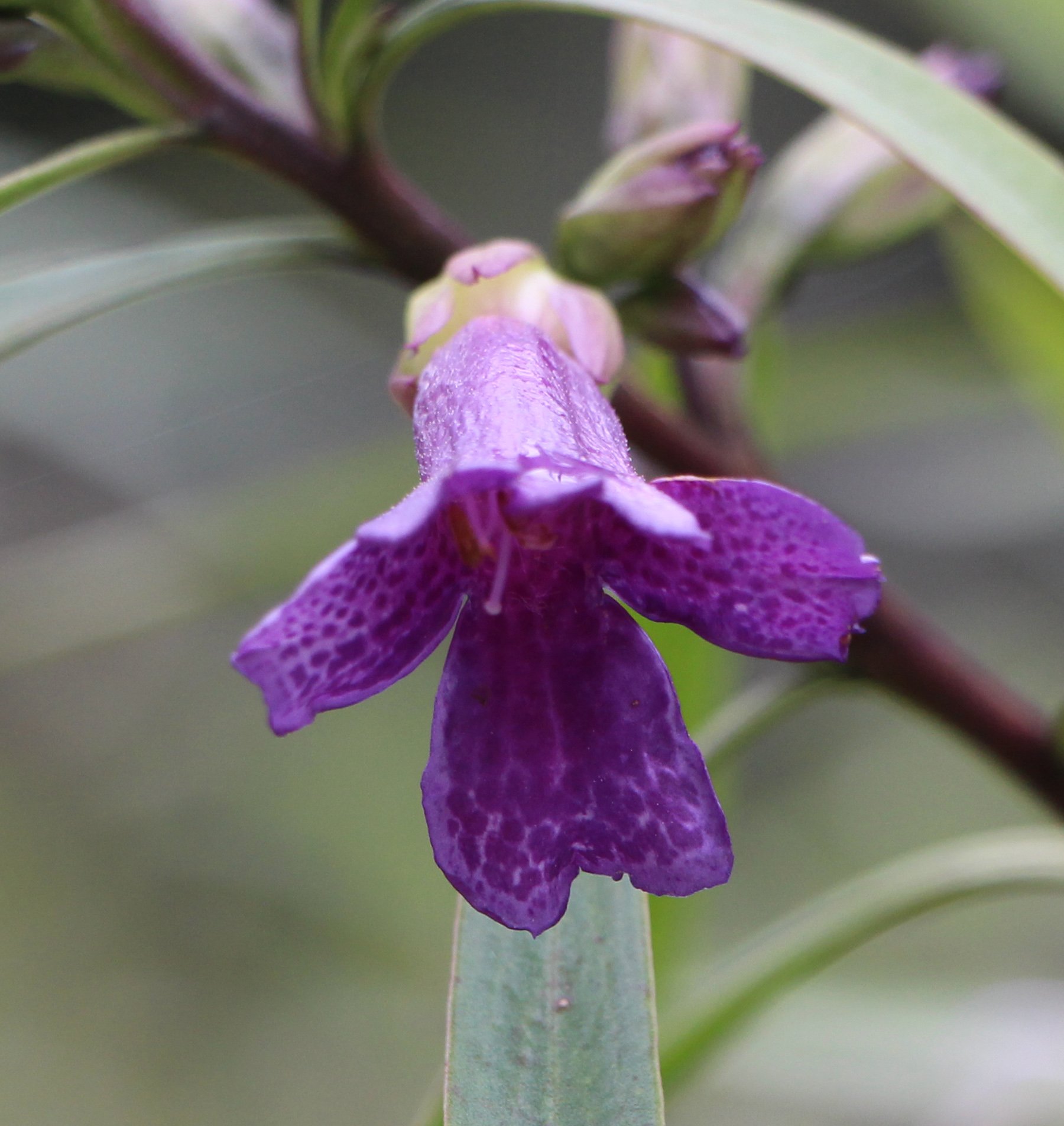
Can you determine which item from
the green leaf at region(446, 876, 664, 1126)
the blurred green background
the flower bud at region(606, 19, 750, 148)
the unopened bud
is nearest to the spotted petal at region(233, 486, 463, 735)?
the green leaf at region(446, 876, 664, 1126)

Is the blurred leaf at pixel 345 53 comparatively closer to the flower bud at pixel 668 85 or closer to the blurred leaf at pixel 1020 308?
the flower bud at pixel 668 85

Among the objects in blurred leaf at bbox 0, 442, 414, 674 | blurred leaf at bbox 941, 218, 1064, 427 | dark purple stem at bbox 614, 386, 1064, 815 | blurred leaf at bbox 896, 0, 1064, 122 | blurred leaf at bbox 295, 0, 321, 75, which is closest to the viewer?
blurred leaf at bbox 295, 0, 321, 75

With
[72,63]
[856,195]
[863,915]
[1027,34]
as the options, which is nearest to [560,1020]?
[863,915]

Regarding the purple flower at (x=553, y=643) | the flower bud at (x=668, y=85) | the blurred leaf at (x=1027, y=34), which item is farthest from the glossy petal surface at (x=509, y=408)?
the blurred leaf at (x=1027, y=34)

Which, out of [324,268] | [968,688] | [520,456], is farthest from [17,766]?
[520,456]

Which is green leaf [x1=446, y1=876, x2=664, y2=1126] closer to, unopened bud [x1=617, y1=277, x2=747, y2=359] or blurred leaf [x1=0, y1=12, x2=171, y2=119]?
unopened bud [x1=617, y1=277, x2=747, y2=359]

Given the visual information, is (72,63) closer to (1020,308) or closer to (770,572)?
(770,572)

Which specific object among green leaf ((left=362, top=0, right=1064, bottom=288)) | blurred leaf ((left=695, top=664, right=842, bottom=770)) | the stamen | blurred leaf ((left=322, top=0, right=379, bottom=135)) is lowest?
blurred leaf ((left=695, top=664, right=842, bottom=770))
